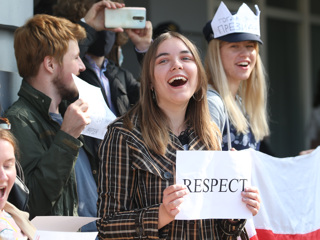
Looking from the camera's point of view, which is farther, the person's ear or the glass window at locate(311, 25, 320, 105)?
the glass window at locate(311, 25, 320, 105)

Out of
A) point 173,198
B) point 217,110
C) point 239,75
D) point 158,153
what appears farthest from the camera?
point 239,75

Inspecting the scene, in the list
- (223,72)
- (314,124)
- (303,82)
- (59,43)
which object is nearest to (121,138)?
(59,43)

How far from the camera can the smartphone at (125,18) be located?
15.3 feet

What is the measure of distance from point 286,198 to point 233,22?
4.24 feet

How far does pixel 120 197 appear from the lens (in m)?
3.20

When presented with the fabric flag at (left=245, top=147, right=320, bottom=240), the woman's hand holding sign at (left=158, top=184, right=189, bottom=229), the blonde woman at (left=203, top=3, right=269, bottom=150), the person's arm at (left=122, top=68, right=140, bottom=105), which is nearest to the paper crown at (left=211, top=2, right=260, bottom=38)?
the blonde woman at (left=203, top=3, right=269, bottom=150)

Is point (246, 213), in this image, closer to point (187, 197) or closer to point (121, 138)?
point (187, 197)

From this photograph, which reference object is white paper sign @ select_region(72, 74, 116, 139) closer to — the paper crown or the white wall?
the white wall

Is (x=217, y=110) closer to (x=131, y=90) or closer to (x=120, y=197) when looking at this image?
(x=131, y=90)

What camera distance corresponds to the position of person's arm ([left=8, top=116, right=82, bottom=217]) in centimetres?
373

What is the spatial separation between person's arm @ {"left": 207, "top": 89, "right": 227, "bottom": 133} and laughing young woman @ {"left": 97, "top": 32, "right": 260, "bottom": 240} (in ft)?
1.68

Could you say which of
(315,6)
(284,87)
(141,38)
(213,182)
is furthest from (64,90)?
(315,6)

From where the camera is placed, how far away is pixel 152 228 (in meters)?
3.12

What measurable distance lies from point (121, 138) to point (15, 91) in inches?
61.9
